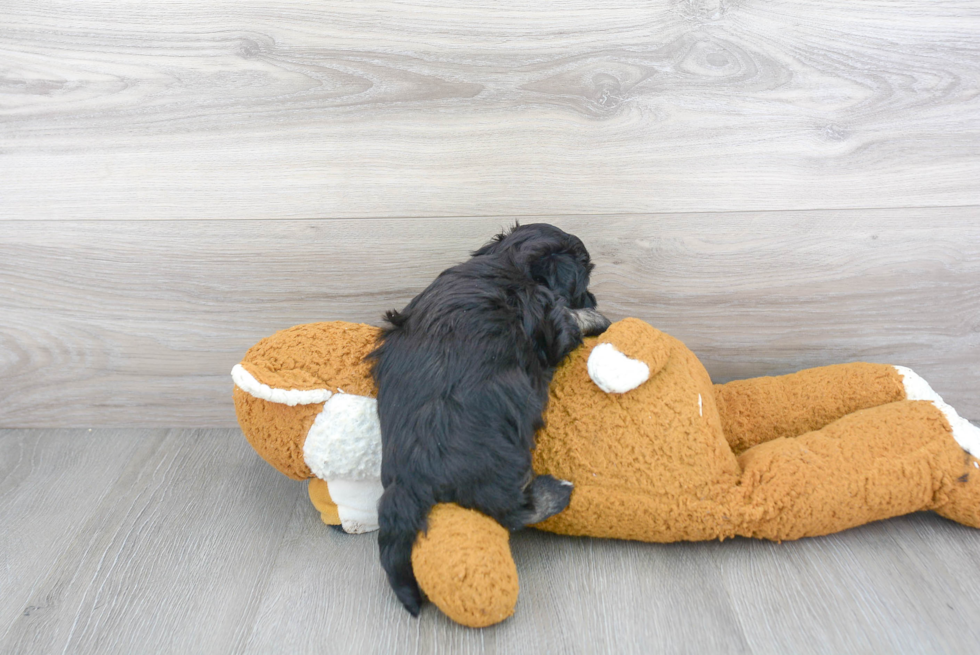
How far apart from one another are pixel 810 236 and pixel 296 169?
779 mm

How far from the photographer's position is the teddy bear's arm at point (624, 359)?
0.72 meters

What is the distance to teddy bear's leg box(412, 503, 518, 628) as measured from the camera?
24.5 inches

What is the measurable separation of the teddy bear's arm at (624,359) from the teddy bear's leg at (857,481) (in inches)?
6.8

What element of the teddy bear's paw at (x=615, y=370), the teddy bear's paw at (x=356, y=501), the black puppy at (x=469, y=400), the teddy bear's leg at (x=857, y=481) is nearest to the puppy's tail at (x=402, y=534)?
the black puppy at (x=469, y=400)

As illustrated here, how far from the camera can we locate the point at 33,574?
31.0 inches

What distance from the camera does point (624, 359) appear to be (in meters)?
0.72

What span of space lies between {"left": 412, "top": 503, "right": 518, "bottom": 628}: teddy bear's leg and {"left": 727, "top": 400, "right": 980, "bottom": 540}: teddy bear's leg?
0.28 metres

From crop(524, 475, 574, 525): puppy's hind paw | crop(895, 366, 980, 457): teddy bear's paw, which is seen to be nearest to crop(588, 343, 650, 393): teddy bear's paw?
crop(524, 475, 574, 525): puppy's hind paw

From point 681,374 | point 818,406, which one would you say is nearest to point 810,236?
point 818,406

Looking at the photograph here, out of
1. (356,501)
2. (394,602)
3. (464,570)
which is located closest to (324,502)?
(356,501)

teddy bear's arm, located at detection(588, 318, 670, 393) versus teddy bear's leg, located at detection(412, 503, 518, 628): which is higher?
teddy bear's arm, located at detection(588, 318, 670, 393)

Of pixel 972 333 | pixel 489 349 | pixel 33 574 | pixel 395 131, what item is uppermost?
pixel 395 131

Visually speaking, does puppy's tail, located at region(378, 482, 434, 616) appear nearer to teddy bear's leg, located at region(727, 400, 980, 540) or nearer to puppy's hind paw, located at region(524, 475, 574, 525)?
puppy's hind paw, located at region(524, 475, 574, 525)

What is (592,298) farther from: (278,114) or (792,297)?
(278,114)
